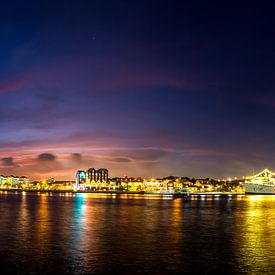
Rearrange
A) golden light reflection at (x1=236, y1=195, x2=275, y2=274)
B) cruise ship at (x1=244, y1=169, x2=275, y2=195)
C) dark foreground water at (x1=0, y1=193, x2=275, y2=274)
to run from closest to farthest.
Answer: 1. dark foreground water at (x1=0, y1=193, x2=275, y2=274)
2. golden light reflection at (x1=236, y1=195, x2=275, y2=274)
3. cruise ship at (x1=244, y1=169, x2=275, y2=195)

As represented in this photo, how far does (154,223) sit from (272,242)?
12.2m

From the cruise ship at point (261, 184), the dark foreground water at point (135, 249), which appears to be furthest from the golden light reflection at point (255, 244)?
the cruise ship at point (261, 184)

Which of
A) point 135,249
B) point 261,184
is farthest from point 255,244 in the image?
point 261,184

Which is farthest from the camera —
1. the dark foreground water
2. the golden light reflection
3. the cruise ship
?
the cruise ship

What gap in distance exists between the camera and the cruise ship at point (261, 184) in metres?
170

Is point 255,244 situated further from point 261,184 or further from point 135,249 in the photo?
point 261,184

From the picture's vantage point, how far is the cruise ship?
170 metres

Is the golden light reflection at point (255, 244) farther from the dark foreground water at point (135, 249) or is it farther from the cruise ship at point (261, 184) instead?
the cruise ship at point (261, 184)

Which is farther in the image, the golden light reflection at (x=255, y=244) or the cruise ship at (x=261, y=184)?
the cruise ship at (x=261, y=184)

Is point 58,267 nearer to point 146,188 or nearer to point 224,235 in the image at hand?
point 224,235

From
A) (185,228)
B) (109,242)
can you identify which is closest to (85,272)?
(109,242)

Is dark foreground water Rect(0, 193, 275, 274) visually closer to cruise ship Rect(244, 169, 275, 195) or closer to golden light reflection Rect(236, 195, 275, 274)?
golden light reflection Rect(236, 195, 275, 274)

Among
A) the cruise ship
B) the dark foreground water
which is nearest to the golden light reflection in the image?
the dark foreground water

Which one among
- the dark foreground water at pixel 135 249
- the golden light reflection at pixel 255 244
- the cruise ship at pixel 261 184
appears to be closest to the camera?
the dark foreground water at pixel 135 249
